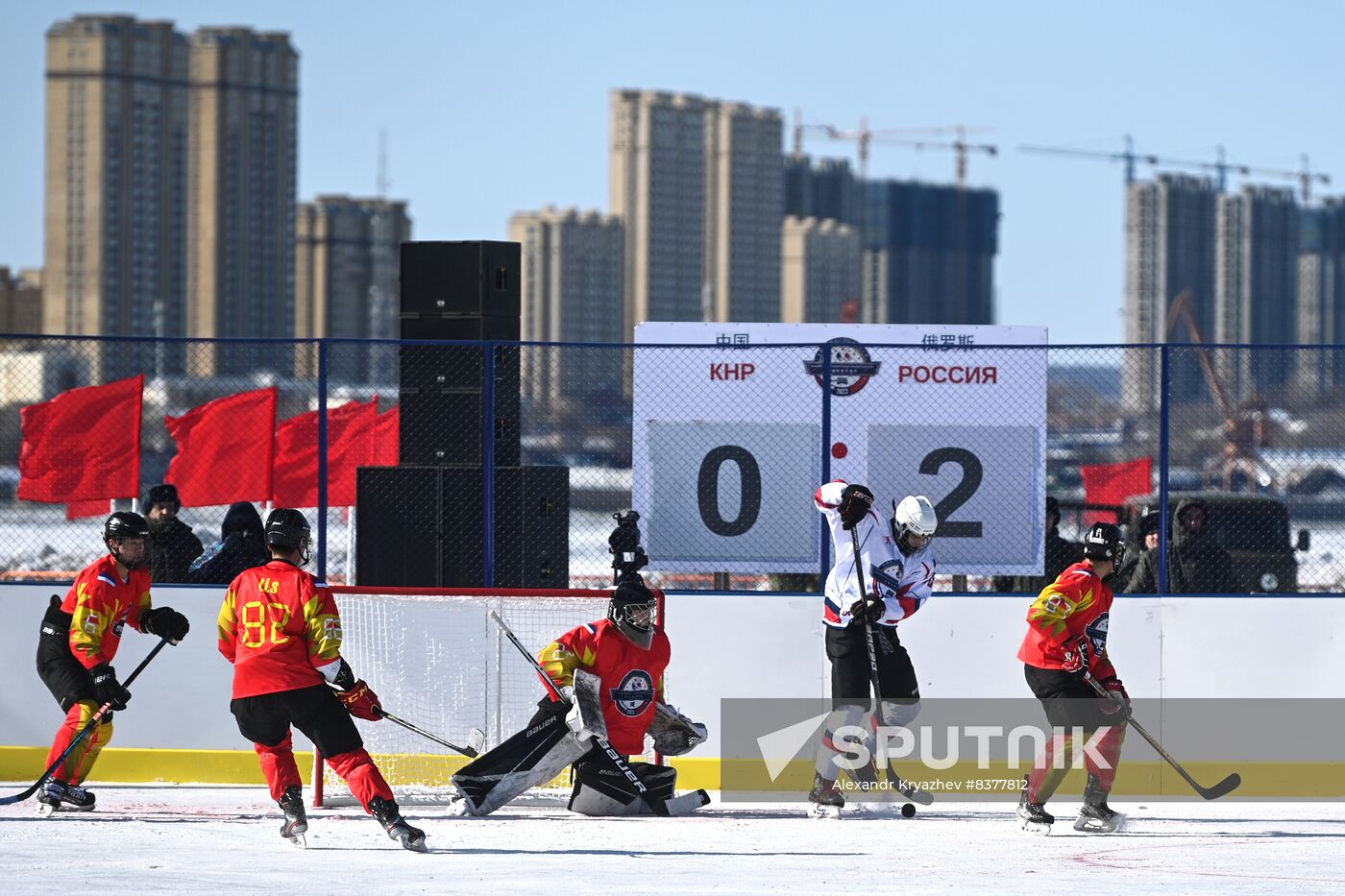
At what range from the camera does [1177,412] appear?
316 ft

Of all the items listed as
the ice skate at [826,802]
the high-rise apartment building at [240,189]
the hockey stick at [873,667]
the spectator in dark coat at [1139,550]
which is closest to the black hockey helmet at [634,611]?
the hockey stick at [873,667]

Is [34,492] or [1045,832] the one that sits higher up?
[34,492]

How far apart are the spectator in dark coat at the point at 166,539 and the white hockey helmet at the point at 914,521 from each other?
13.2ft

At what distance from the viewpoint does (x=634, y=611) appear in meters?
8.90

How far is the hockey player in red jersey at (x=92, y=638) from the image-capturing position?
8766 mm

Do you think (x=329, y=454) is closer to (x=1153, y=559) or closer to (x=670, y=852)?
(x=670, y=852)

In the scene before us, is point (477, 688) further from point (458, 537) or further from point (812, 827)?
point (812, 827)

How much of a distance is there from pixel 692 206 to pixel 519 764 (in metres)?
162

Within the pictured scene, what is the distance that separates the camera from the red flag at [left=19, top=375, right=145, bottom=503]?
10.7 m

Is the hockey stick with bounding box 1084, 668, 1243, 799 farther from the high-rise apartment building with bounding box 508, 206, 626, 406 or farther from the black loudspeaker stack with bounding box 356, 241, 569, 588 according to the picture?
the high-rise apartment building with bounding box 508, 206, 626, 406

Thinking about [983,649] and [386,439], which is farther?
[386,439]

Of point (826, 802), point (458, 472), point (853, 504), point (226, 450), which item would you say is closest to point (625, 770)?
point (826, 802)

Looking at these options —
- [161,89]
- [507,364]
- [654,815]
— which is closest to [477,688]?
[654,815]

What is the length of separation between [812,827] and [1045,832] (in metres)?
1.09
